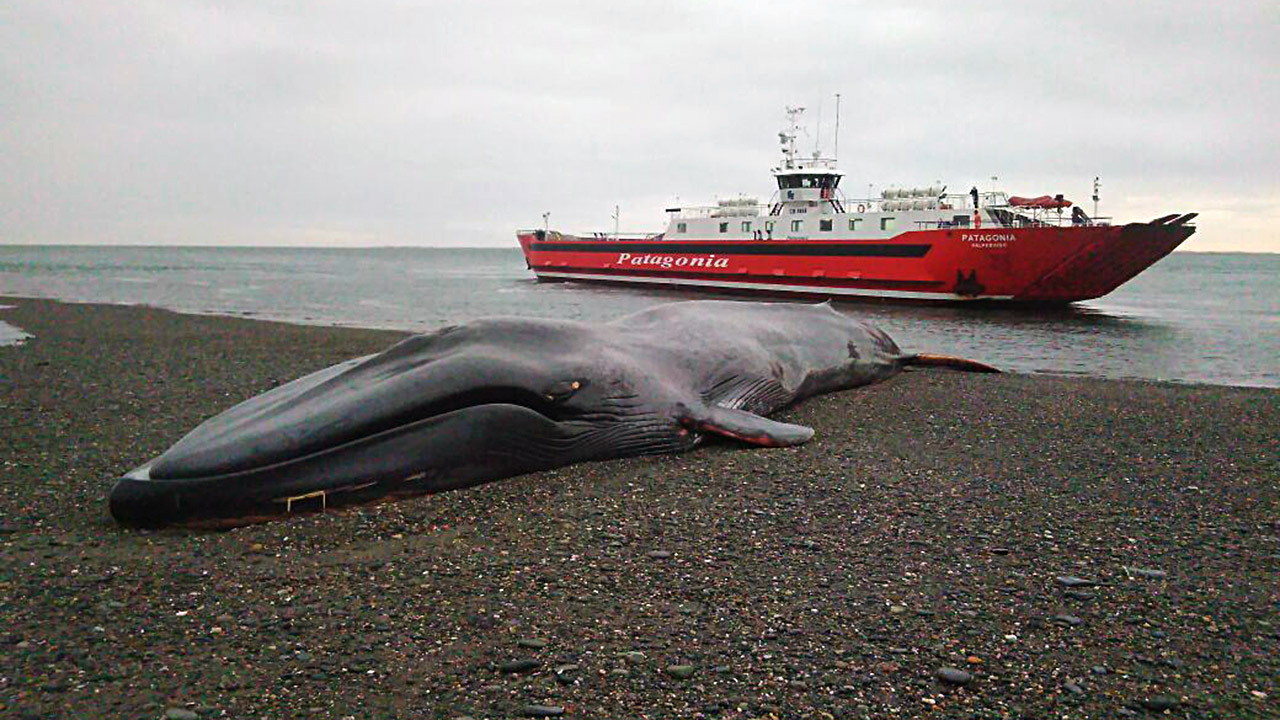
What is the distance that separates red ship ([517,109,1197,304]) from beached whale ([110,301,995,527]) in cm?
2556

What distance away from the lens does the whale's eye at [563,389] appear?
536 centimetres

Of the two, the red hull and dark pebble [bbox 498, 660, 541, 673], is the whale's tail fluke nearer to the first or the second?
dark pebble [bbox 498, 660, 541, 673]

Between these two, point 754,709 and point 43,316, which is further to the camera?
point 43,316

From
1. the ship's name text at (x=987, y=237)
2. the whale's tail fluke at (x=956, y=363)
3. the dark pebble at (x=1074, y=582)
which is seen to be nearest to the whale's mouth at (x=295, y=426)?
the dark pebble at (x=1074, y=582)

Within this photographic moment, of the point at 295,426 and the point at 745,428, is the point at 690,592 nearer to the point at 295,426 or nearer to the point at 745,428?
the point at 295,426

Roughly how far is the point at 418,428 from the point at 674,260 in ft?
117

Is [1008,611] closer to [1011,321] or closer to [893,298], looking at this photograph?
[1011,321]

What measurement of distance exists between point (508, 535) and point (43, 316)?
20957mm

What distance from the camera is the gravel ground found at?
2.83m

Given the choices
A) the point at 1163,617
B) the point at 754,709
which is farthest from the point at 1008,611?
the point at 754,709

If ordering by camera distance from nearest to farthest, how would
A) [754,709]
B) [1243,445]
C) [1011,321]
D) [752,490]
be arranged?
[754,709]
[752,490]
[1243,445]
[1011,321]

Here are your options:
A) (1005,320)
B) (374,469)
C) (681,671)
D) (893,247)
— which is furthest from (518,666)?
(893,247)

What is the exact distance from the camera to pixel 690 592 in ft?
11.9

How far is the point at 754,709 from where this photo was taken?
2727 millimetres
